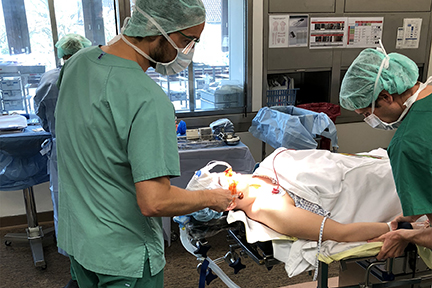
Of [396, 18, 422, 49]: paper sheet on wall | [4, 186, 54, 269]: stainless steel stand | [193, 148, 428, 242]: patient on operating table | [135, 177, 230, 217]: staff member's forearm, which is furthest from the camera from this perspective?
[396, 18, 422, 49]: paper sheet on wall

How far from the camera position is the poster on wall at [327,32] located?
143 inches

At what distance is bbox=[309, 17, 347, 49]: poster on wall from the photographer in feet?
11.9

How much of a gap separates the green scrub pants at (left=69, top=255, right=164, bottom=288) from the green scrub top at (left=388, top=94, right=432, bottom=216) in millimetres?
869

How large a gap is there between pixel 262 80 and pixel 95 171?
9.05 ft

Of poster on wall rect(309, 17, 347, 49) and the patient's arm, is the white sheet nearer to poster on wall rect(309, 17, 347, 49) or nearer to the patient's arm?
the patient's arm

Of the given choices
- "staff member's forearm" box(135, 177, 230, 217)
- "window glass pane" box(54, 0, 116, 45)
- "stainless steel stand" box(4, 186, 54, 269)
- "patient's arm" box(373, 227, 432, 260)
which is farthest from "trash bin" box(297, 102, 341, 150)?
"staff member's forearm" box(135, 177, 230, 217)

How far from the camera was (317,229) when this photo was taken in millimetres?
1609

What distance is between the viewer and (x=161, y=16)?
1132 mm

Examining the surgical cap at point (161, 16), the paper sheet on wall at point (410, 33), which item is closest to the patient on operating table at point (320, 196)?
the surgical cap at point (161, 16)

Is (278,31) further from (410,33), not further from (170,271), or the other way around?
(170,271)

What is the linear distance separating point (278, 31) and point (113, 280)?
9.60 feet

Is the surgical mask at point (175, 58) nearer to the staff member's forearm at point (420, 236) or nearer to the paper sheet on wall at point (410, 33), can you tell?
the staff member's forearm at point (420, 236)

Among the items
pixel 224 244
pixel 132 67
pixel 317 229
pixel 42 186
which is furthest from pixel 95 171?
pixel 42 186

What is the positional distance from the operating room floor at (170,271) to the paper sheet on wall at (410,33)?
2526 mm
